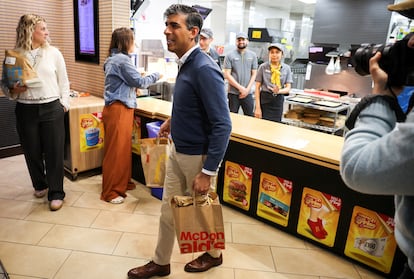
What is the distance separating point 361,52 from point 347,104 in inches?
131

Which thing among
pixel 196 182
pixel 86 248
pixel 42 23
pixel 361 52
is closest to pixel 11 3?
pixel 42 23

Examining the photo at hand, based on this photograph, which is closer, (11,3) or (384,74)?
(384,74)

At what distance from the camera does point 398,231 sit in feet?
2.78

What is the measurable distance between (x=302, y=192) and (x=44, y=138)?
2.15 metres

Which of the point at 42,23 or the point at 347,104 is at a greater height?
the point at 42,23

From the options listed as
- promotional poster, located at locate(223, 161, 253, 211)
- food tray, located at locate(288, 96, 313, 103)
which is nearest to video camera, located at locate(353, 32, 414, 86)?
promotional poster, located at locate(223, 161, 253, 211)

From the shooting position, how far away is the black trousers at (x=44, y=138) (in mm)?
2576

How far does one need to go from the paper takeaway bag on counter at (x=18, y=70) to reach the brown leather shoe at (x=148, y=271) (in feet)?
5.34

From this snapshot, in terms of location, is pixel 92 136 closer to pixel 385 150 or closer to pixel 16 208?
pixel 16 208

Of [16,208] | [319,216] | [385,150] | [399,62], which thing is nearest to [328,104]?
[319,216]

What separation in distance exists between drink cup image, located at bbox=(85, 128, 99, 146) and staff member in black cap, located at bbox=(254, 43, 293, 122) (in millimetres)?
1951

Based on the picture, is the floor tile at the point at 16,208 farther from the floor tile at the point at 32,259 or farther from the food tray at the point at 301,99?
the food tray at the point at 301,99

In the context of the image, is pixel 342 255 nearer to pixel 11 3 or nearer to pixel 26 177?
pixel 26 177

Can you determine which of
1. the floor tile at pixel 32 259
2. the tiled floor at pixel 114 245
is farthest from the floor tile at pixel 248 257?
the floor tile at pixel 32 259
